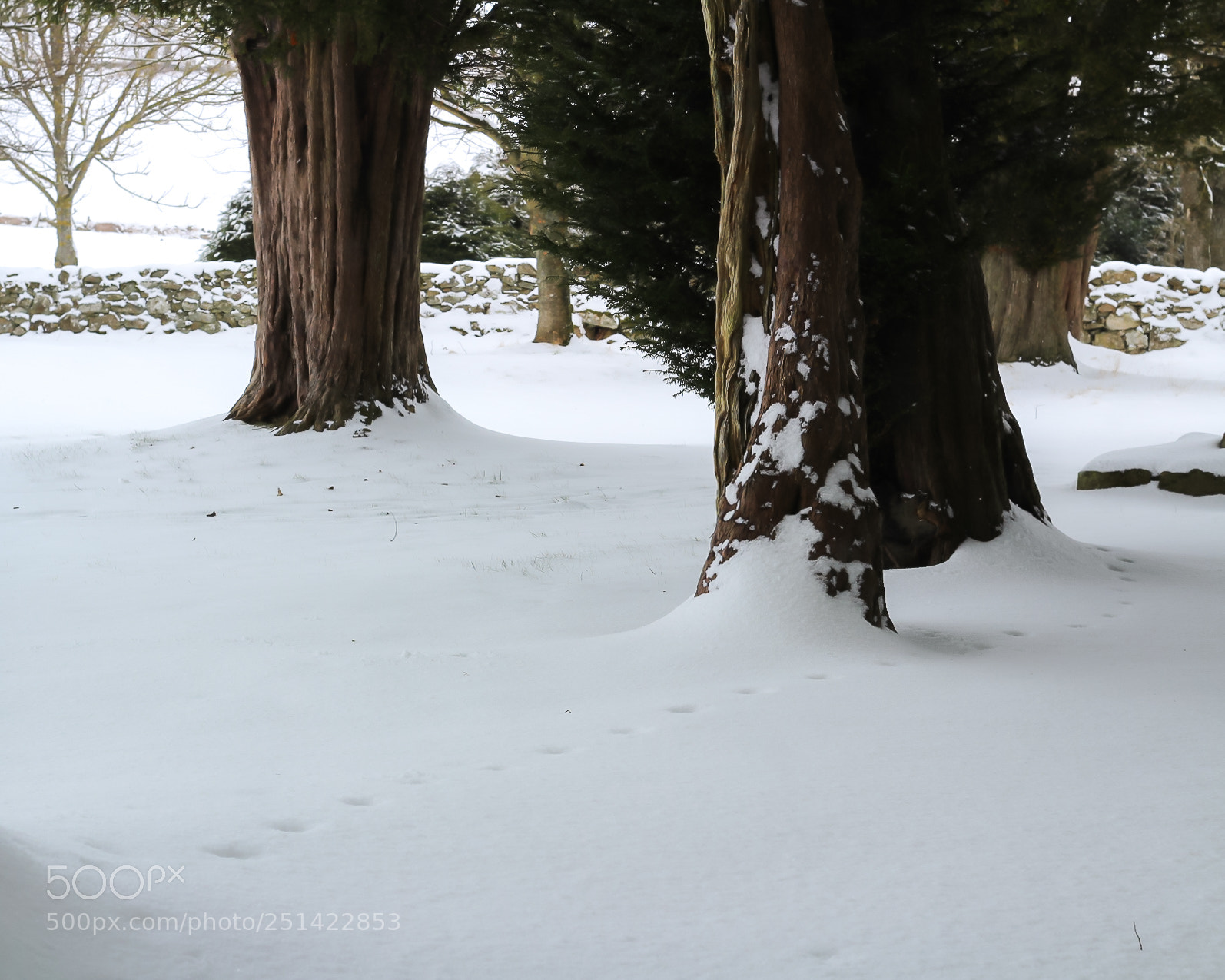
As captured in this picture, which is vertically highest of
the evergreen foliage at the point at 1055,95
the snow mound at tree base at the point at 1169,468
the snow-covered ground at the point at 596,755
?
the evergreen foliage at the point at 1055,95

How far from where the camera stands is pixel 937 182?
4562 mm

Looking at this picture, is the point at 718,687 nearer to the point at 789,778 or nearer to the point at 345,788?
the point at 789,778

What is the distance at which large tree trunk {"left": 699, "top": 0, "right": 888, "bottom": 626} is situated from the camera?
367 cm

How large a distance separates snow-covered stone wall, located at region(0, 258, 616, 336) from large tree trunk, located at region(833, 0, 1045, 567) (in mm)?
12280

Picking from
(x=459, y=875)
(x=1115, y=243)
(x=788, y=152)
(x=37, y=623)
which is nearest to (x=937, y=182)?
(x=788, y=152)

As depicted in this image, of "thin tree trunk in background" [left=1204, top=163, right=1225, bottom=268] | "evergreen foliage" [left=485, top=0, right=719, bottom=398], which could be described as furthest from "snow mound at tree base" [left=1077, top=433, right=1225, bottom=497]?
"thin tree trunk in background" [left=1204, top=163, right=1225, bottom=268]

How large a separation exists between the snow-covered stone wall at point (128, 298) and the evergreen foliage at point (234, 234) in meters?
1.47

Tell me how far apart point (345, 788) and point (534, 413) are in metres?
10.9

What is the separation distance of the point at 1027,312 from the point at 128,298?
45.0 ft

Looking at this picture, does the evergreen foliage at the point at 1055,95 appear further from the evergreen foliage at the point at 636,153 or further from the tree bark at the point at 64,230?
the tree bark at the point at 64,230

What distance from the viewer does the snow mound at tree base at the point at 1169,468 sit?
704cm

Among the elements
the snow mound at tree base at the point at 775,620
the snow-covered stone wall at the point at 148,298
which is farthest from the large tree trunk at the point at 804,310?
the snow-covered stone wall at the point at 148,298

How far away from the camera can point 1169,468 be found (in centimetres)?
724

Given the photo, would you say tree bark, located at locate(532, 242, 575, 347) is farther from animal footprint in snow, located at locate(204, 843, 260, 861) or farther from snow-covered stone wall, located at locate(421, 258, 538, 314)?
animal footprint in snow, located at locate(204, 843, 260, 861)
